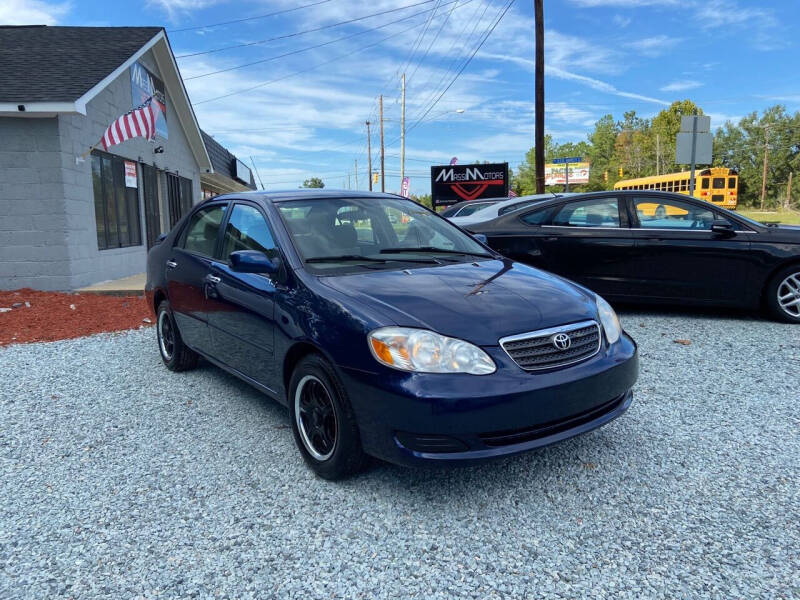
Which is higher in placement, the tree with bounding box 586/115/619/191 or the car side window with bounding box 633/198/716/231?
the tree with bounding box 586/115/619/191

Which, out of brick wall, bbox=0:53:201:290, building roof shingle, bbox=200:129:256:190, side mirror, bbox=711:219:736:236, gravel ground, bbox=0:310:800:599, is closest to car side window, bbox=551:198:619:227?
→ side mirror, bbox=711:219:736:236

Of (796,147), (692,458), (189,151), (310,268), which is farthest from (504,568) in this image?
(796,147)

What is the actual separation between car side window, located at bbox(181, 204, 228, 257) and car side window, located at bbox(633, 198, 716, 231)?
195 inches

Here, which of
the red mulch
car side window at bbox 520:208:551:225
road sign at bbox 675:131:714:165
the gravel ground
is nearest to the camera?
the gravel ground

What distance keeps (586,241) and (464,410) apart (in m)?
5.07

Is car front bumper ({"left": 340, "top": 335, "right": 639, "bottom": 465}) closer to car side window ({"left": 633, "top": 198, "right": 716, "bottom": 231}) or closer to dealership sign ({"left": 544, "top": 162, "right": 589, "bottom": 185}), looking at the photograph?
car side window ({"left": 633, "top": 198, "right": 716, "bottom": 231})

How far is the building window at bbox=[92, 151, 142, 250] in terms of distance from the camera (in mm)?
11180

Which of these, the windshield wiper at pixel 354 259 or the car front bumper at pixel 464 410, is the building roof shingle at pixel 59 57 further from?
the car front bumper at pixel 464 410

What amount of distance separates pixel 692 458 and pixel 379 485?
1.77 meters

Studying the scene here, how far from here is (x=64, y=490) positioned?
308 cm

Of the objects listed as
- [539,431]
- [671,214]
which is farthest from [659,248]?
[539,431]

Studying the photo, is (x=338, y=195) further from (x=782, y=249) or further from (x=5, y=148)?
(x=5, y=148)

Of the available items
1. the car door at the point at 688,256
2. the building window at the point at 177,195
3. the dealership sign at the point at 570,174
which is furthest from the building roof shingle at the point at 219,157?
the dealership sign at the point at 570,174

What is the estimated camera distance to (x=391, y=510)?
2.80 meters
